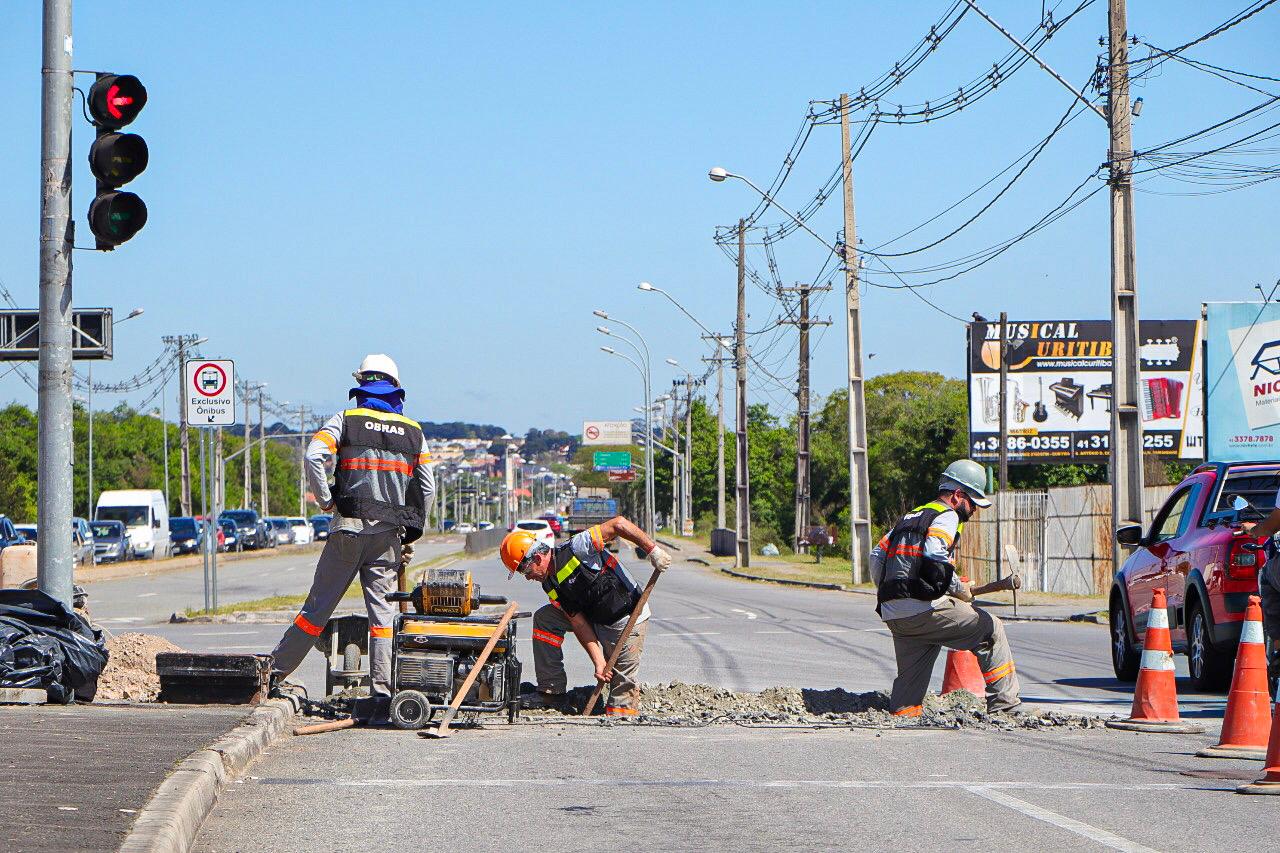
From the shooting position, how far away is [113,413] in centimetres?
12925

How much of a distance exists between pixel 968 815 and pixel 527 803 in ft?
6.45

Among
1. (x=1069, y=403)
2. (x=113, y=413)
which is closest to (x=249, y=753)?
(x=1069, y=403)

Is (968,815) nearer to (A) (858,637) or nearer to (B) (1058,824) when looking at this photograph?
(B) (1058,824)

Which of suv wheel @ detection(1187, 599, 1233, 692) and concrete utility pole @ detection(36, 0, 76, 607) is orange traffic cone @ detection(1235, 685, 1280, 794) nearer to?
suv wheel @ detection(1187, 599, 1233, 692)

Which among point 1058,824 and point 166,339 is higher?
point 166,339

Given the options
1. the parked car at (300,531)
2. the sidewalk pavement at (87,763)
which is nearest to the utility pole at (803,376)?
the parked car at (300,531)

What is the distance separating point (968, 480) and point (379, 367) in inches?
151

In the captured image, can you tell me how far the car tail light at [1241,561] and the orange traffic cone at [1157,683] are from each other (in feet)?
6.89

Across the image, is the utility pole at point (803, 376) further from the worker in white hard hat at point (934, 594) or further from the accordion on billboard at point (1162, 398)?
the worker in white hard hat at point (934, 594)

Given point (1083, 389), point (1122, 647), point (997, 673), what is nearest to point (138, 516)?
point (1083, 389)

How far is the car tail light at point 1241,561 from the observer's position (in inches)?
479

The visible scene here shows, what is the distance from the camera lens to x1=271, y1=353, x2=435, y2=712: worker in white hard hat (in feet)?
32.5

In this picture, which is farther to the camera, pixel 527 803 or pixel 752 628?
pixel 752 628

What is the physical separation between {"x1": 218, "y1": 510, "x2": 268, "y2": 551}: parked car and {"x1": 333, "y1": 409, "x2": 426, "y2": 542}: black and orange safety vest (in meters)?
62.0
